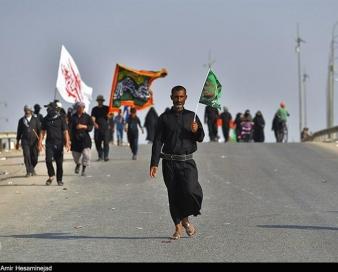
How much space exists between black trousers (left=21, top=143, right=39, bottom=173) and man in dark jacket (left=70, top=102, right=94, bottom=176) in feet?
2.87

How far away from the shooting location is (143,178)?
2408cm

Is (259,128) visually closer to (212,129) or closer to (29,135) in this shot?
(212,129)

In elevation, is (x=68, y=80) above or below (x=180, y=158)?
above

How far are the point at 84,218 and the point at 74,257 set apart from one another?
173 inches

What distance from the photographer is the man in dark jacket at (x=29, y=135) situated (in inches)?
992

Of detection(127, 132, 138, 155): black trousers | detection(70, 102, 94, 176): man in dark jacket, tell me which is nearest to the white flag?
detection(127, 132, 138, 155): black trousers

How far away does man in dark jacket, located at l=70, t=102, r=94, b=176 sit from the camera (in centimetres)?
2544

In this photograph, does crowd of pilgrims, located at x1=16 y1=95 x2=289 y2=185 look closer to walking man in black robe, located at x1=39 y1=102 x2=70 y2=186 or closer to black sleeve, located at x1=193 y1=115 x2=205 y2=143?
Result: walking man in black robe, located at x1=39 y1=102 x2=70 y2=186

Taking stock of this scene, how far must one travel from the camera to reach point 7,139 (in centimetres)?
4116

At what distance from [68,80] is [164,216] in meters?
15.4

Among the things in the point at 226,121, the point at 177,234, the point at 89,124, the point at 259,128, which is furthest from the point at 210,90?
the point at 259,128

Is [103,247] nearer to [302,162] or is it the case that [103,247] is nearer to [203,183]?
[203,183]

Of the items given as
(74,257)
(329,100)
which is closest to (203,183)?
(74,257)

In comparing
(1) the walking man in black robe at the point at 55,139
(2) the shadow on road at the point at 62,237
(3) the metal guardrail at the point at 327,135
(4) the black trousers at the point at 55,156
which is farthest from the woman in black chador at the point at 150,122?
(2) the shadow on road at the point at 62,237
